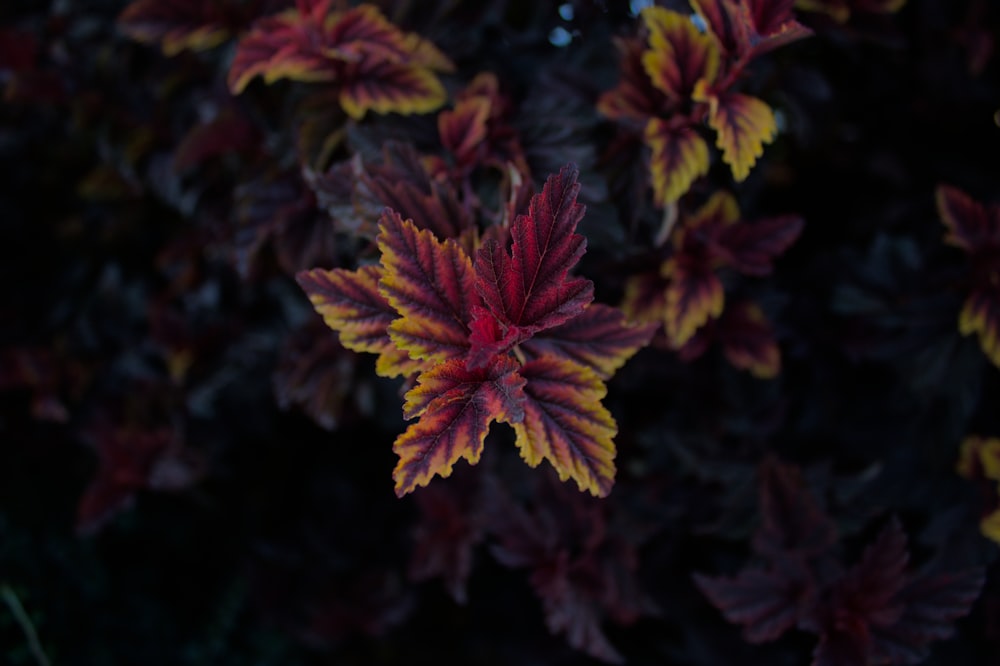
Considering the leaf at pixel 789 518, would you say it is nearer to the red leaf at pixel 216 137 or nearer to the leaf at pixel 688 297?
the leaf at pixel 688 297

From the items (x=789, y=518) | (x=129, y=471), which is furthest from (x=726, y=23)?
(x=129, y=471)

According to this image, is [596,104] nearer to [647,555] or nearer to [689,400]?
[689,400]

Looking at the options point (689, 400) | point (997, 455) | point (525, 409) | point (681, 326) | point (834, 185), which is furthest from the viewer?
point (834, 185)

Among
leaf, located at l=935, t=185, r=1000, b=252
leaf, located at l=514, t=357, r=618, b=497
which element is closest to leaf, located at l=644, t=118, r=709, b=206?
leaf, located at l=514, t=357, r=618, b=497

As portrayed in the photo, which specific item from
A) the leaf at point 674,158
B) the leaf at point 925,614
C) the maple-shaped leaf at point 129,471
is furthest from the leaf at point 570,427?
the maple-shaped leaf at point 129,471

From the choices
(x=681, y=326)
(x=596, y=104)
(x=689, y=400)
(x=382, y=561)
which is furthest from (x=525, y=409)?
(x=382, y=561)

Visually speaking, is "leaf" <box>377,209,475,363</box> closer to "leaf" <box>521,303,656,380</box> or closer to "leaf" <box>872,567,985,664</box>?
"leaf" <box>521,303,656,380</box>

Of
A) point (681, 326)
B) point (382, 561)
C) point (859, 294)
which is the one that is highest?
point (681, 326)

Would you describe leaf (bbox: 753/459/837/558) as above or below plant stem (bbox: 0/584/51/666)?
above
